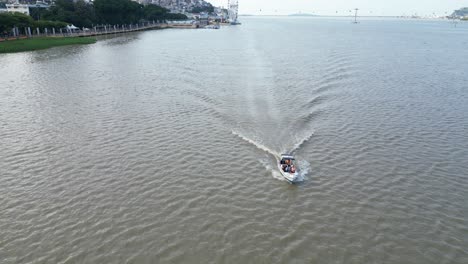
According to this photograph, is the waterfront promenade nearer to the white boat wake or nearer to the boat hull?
the white boat wake

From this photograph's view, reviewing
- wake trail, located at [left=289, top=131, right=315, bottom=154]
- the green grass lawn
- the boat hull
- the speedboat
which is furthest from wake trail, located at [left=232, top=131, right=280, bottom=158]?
the green grass lawn

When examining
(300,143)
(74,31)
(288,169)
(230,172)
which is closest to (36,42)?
(74,31)

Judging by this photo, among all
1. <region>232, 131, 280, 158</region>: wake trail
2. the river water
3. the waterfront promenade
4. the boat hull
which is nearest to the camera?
the river water

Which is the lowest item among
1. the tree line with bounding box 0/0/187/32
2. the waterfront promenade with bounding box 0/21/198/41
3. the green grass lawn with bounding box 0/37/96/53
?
the green grass lawn with bounding box 0/37/96/53

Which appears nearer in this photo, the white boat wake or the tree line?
the white boat wake

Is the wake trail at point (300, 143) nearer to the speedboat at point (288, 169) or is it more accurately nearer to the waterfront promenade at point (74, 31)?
the speedboat at point (288, 169)

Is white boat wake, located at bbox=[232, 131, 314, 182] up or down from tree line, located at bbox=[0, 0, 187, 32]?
down

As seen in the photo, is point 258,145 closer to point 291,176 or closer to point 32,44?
point 291,176

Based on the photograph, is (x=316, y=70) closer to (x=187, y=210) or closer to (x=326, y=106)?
(x=326, y=106)

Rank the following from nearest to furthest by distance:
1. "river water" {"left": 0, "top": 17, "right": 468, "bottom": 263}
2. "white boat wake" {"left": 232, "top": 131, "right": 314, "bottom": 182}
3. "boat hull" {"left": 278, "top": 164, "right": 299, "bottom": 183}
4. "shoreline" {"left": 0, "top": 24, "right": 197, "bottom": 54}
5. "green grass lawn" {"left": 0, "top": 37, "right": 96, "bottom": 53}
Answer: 1. "river water" {"left": 0, "top": 17, "right": 468, "bottom": 263}
2. "boat hull" {"left": 278, "top": 164, "right": 299, "bottom": 183}
3. "white boat wake" {"left": 232, "top": 131, "right": 314, "bottom": 182}
4. "green grass lawn" {"left": 0, "top": 37, "right": 96, "bottom": 53}
5. "shoreline" {"left": 0, "top": 24, "right": 197, "bottom": 54}
